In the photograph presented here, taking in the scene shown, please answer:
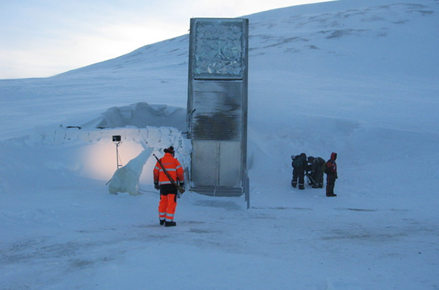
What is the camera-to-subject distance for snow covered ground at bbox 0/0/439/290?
4746 millimetres

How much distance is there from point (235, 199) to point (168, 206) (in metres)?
5.23

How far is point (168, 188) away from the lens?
7.76 m

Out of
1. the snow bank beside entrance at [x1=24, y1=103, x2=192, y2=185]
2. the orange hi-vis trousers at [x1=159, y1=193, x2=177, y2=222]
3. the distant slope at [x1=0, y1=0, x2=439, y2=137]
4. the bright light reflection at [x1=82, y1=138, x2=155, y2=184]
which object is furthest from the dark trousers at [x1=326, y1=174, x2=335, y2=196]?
the orange hi-vis trousers at [x1=159, y1=193, x2=177, y2=222]

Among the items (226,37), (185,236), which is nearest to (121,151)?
(226,37)

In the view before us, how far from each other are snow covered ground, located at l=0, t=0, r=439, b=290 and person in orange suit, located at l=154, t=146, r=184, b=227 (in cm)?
34

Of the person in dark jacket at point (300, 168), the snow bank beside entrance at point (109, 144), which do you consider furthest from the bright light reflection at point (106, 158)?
the person in dark jacket at point (300, 168)

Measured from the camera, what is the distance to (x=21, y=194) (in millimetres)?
9289

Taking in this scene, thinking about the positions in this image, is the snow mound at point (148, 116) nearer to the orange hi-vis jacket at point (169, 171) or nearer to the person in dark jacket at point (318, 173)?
the person in dark jacket at point (318, 173)

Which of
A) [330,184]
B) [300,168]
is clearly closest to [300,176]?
[300,168]

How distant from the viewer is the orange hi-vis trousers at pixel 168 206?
299 inches

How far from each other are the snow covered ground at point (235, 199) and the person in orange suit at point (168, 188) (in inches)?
13.3

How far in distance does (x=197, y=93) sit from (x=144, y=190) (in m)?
4.76

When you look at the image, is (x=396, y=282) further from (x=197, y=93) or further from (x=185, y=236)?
(x=197, y=93)

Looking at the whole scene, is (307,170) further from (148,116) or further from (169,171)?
(169,171)
